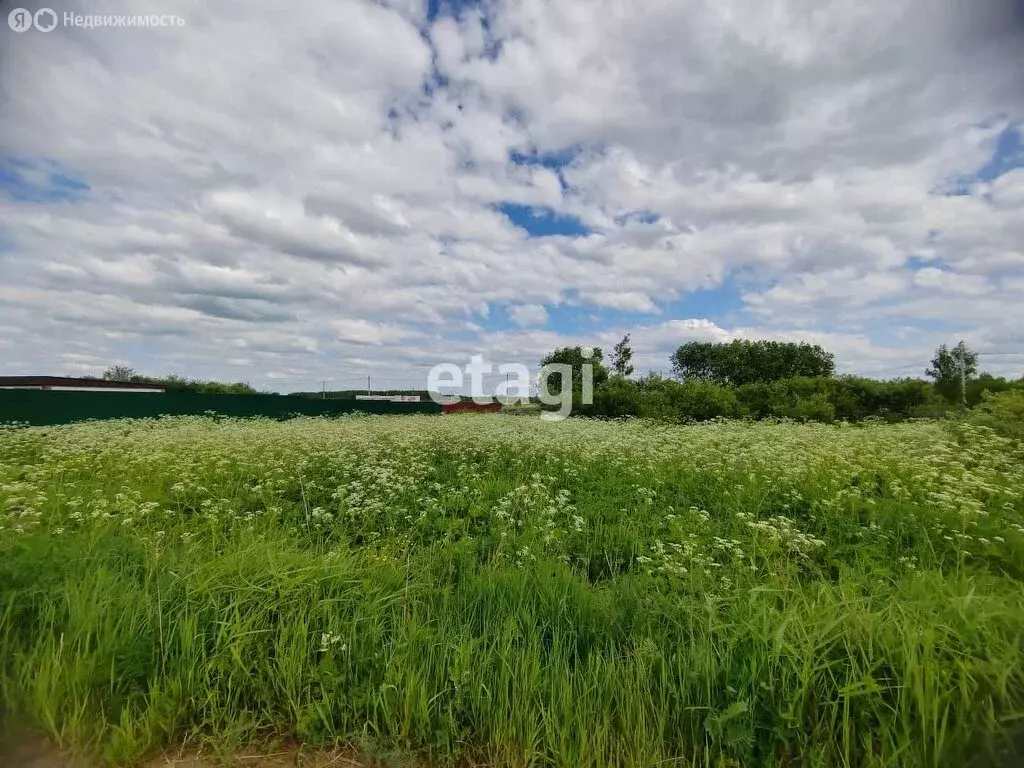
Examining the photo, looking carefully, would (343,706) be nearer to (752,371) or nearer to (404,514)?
(404,514)

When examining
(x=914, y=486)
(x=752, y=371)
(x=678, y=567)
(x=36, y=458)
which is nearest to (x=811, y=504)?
(x=914, y=486)

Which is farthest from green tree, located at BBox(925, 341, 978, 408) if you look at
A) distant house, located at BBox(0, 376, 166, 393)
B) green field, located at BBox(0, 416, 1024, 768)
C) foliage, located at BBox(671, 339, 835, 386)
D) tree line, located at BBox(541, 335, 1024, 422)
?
distant house, located at BBox(0, 376, 166, 393)

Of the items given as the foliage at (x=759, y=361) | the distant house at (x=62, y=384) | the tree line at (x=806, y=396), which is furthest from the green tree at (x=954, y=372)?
the distant house at (x=62, y=384)

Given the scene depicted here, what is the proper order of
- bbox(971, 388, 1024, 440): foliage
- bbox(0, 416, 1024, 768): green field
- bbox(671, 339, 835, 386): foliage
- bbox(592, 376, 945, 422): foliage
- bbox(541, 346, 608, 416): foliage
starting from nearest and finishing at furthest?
bbox(0, 416, 1024, 768): green field < bbox(971, 388, 1024, 440): foliage < bbox(592, 376, 945, 422): foliage < bbox(541, 346, 608, 416): foliage < bbox(671, 339, 835, 386): foliage

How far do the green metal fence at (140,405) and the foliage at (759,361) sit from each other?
1142 inches

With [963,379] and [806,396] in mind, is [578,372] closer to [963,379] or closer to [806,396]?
[806,396]

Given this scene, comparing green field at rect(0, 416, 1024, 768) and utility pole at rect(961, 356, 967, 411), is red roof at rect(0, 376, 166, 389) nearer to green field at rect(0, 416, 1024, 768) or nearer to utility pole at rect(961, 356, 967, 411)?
green field at rect(0, 416, 1024, 768)

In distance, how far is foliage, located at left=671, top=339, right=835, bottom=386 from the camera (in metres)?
39.6

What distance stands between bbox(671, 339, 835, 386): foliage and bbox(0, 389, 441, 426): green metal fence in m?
29.0

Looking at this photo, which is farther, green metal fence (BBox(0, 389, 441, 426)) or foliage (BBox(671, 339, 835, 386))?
foliage (BBox(671, 339, 835, 386))

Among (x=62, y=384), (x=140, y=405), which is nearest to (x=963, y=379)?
(x=140, y=405)

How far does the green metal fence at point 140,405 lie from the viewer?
12727mm

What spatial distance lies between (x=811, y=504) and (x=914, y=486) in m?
1.20

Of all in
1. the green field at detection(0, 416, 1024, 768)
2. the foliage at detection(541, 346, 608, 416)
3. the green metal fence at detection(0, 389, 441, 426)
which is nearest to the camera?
the green field at detection(0, 416, 1024, 768)
